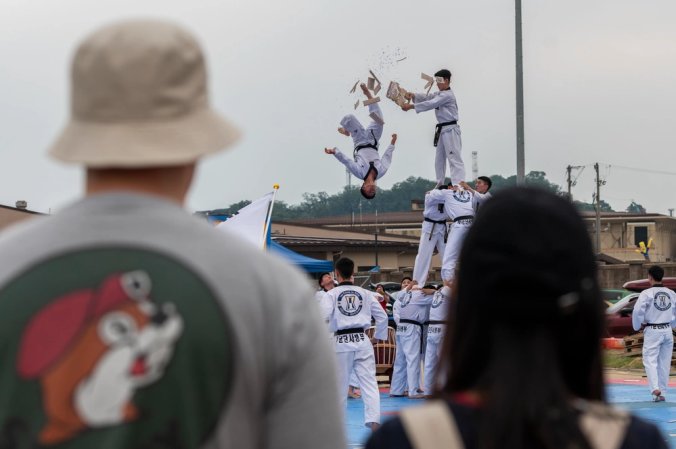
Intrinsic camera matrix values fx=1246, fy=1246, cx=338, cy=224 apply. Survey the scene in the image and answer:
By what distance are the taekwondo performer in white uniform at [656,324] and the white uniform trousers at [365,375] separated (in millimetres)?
5327

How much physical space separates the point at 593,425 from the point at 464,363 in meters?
0.28

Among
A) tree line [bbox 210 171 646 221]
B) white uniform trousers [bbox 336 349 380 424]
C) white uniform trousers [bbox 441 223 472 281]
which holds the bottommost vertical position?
white uniform trousers [bbox 336 349 380 424]

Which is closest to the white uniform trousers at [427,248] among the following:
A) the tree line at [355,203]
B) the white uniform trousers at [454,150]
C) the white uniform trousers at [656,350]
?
the white uniform trousers at [454,150]

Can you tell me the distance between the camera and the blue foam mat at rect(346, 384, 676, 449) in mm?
16062

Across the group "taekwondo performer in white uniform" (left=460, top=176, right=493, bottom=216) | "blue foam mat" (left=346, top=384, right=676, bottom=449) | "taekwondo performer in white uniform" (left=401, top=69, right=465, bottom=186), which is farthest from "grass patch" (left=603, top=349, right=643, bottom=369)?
"taekwondo performer in white uniform" (left=401, top=69, right=465, bottom=186)

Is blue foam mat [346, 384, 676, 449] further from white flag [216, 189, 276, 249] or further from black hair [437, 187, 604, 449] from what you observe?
black hair [437, 187, 604, 449]

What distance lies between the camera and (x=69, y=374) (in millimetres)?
2373

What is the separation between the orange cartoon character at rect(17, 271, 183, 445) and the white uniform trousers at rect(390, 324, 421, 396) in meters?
20.0

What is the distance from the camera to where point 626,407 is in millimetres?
18719

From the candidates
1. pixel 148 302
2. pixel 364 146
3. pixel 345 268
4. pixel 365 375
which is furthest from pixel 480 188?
pixel 148 302

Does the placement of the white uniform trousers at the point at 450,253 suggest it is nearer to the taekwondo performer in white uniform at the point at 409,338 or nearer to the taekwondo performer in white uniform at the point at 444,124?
the taekwondo performer in white uniform at the point at 444,124

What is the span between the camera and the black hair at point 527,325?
240 cm

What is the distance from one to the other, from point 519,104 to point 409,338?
16.9 feet

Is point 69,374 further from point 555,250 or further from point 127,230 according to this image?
point 555,250
